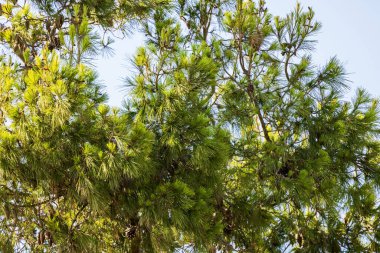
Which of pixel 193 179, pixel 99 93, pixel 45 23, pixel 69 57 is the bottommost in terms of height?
pixel 193 179

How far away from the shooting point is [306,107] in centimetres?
445

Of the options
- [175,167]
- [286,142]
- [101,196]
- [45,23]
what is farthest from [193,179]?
[45,23]

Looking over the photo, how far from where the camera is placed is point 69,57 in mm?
4094

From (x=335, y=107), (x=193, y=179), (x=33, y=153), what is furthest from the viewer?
(x=335, y=107)

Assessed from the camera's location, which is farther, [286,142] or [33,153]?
[286,142]

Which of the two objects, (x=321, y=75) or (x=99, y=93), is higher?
(x=321, y=75)

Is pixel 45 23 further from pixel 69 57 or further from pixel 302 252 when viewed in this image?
pixel 302 252

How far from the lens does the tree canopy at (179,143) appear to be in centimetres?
356

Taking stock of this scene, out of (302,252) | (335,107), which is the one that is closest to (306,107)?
(335,107)

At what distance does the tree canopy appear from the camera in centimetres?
356

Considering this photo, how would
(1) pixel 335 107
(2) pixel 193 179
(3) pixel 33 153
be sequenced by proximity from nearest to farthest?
(3) pixel 33 153 < (2) pixel 193 179 < (1) pixel 335 107

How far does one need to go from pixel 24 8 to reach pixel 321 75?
80.1 inches

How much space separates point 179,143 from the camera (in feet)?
12.3

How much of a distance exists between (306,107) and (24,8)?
1.98 meters
